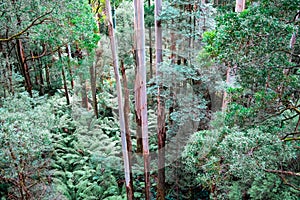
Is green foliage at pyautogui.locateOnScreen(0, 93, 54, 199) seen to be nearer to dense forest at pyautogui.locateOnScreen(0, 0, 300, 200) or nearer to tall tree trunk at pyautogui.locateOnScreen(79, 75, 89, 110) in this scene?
dense forest at pyautogui.locateOnScreen(0, 0, 300, 200)

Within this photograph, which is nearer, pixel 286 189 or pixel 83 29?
pixel 286 189

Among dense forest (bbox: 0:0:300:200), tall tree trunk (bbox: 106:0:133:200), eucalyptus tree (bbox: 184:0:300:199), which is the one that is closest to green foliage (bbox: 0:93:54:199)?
dense forest (bbox: 0:0:300:200)

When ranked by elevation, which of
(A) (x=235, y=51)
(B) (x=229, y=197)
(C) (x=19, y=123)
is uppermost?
(A) (x=235, y=51)

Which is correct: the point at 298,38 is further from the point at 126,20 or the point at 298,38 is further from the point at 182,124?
the point at 126,20

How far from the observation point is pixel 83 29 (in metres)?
5.42

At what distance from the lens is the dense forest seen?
9.77ft

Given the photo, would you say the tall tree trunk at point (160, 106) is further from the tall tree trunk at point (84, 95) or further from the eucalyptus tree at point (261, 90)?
the tall tree trunk at point (84, 95)

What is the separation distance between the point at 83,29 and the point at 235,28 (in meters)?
3.65

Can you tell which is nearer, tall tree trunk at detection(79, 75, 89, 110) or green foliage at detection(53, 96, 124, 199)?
→ green foliage at detection(53, 96, 124, 199)

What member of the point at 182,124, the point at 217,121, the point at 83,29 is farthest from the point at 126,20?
the point at 217,121

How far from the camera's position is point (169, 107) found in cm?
652

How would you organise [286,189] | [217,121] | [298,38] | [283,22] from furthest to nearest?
[217,121] → [286,189] → [298,38] → [283,22]

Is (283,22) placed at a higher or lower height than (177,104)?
higher

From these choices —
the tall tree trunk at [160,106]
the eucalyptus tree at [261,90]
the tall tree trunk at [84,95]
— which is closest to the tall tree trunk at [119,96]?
the tall tree trunk at [160,106]
